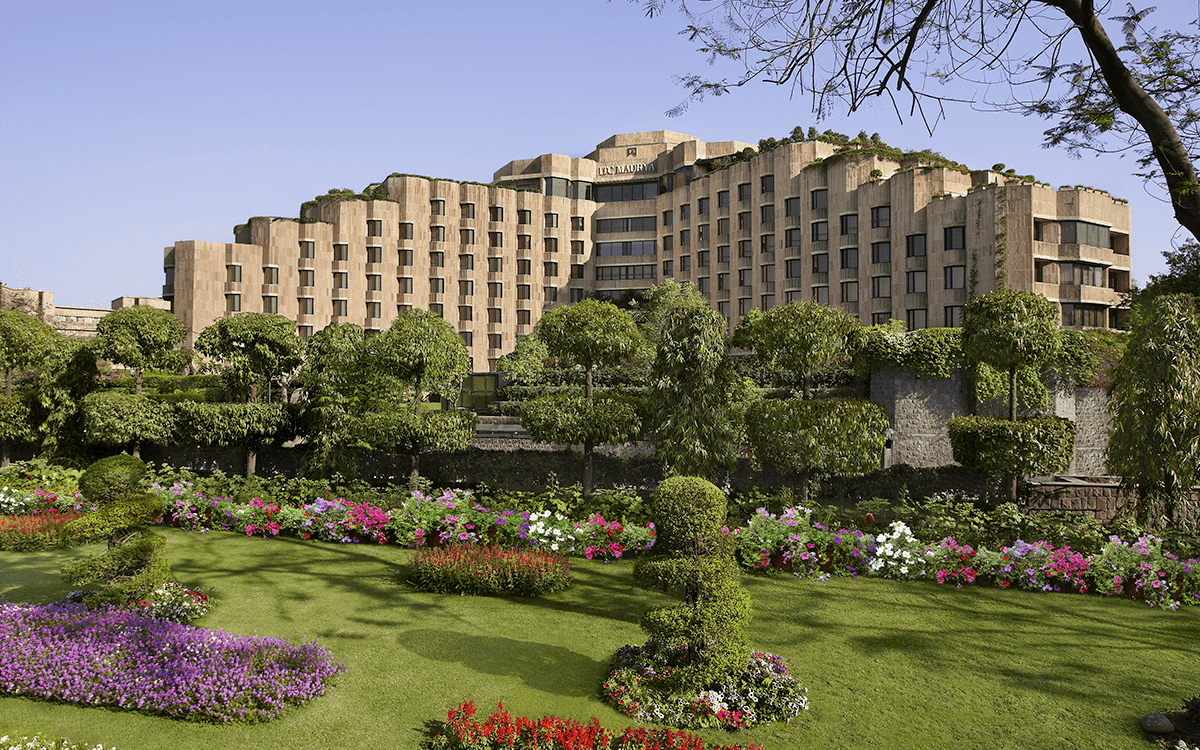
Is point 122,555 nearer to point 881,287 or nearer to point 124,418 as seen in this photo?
point 124,418

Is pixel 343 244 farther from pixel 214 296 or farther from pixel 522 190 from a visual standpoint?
pixel 522 190

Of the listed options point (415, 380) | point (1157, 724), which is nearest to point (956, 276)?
point (415, 380)

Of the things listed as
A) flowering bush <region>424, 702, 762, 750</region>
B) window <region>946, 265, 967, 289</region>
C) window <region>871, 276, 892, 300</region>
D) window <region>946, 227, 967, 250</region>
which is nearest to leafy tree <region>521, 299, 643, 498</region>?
flowering bush <region>424, 702, 762, 750</region>

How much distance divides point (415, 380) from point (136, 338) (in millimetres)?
9935

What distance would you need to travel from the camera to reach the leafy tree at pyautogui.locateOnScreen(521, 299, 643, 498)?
60.5ft

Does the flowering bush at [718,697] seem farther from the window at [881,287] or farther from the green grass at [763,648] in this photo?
the window at [881,287]

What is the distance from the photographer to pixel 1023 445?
16.4 m

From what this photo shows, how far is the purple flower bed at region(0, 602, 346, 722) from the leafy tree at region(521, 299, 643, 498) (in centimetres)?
969

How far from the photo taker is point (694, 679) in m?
8.21

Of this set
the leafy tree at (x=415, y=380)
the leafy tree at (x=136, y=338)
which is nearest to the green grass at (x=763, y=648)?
the leafy tree at (x=415, y=380)

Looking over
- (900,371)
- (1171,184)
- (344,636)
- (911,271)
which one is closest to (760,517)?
(344,636)

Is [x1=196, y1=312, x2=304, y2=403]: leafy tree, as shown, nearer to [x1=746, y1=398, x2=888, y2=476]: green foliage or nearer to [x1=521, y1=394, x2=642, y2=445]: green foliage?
[x1=521, y1=394, x2=642, y2=445]: green foliage

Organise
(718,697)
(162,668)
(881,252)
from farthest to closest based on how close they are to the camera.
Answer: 1. (881,252)
2. (162,668)
3. (718,697)

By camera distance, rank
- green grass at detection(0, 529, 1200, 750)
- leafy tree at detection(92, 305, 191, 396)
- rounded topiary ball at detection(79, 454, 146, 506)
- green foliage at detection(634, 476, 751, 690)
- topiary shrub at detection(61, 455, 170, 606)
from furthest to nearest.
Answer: leafy tree at detection(92, 305, 191, 396), rounded topiary ball at detection(79, 454, 146, 506), topiary shrub at detection(61, 455, 170, 606), green foliage at detection(634, 476, 751, 690), green grass at detection(0, 529, 1200, 750)
